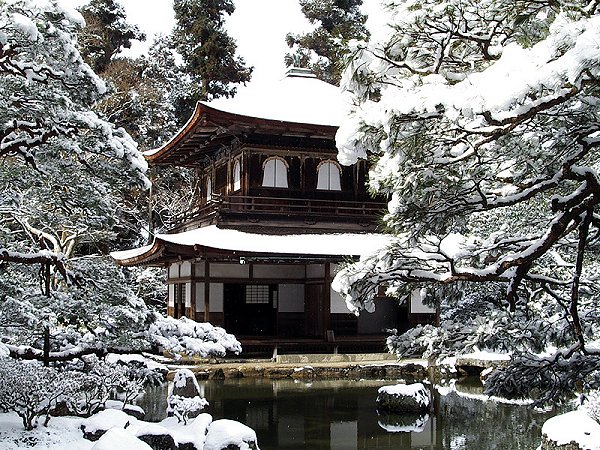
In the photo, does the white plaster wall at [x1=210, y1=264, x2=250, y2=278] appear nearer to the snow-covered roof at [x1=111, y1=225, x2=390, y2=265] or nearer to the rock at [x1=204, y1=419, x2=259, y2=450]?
the snow-covered roof at [x1=111, y1=225, x2=390, y2=265]

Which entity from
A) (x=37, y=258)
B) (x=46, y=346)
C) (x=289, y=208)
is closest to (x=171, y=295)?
(x=289, y=208)

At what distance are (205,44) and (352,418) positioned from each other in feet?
81.2

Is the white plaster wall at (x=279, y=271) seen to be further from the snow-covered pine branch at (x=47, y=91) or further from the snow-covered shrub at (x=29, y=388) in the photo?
the snow-covered pine branch at (x=47, y=91)

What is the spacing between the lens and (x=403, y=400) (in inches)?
506

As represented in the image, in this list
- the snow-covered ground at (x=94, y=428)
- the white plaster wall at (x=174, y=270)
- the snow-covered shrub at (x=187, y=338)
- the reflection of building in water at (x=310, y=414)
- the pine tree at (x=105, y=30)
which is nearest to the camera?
the snow-covered ground at (x=94, y=428)

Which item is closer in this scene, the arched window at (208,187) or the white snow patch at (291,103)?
the white snow patch at (291,103)

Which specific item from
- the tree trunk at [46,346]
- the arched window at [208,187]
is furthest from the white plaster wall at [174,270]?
the tree trunk at [46,346]

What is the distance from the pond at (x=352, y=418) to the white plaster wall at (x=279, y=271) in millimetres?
4315

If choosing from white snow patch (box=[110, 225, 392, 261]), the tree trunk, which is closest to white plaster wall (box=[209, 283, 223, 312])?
white snow patch (box=[110, 225, 392, 261])

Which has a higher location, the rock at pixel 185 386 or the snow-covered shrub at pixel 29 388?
the snow-covered shrub at pixel 29 388

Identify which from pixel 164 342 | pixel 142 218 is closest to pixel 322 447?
pixel 164 342

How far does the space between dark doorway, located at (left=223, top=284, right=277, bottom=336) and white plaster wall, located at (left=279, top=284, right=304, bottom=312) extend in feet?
0.68

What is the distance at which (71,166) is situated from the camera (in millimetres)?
7609

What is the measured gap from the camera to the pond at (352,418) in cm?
1034
